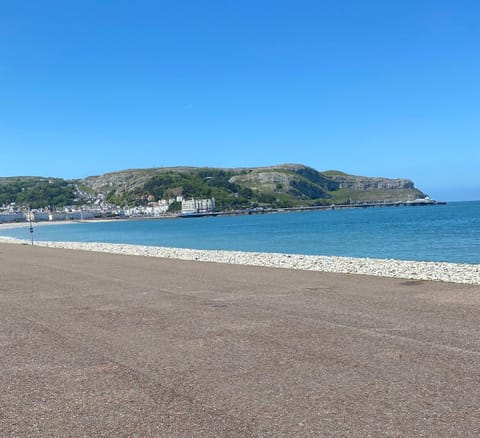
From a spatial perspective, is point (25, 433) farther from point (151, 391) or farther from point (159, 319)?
point (159, 319)

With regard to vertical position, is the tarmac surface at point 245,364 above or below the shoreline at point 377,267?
above

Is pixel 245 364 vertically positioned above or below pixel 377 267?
above

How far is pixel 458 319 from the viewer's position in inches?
344

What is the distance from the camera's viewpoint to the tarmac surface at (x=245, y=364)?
468cm

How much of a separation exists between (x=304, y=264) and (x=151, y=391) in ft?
48.3

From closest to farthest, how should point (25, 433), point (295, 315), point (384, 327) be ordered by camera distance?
point (25, 433), point (384, 327), point (295, 315)

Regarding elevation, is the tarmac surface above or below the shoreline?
above

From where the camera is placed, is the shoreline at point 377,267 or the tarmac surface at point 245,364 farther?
the shoreline at point 377,267

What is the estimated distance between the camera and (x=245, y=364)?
642 cm

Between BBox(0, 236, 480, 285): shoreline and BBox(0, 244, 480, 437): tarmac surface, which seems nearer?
BBox(0, 244, 480, 437): tarmac surface

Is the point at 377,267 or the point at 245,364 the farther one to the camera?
the point at 377,267

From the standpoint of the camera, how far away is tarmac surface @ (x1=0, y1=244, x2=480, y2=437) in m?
4.68

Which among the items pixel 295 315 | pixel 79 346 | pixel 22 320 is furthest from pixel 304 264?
pixel 79 346

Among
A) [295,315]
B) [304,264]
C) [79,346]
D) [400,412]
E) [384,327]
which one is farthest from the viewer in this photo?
[304,264]
